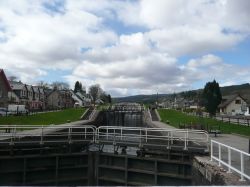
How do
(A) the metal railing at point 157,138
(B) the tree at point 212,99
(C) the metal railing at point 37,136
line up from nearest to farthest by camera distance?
(A) the metal railing at point 157,138, (C) the metal railing at point 37,136, (B) the tree at point 212,99

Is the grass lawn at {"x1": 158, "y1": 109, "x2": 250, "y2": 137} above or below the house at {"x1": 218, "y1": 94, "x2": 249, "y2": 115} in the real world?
below

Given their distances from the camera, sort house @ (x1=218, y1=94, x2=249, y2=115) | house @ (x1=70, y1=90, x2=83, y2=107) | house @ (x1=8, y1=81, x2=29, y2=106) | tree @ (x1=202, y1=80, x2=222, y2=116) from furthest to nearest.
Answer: house @ (x1=70, y1=90, x2=83, y2=107) < house @ (x1=218, y1=94, x2=249, y2=115) < house @ (x1=8, y1=81, x2=29, y2=106) < tree @ (x1=202, y1=80, x2=222, y2=116)

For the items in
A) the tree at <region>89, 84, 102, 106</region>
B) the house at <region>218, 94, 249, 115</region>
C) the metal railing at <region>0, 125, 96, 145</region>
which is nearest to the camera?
the metal railing at <region>0, 125, 96, 145</region>

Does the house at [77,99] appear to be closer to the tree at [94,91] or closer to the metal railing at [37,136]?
the tree at [94,91]

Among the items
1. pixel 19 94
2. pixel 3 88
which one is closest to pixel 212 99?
pixel 3 88

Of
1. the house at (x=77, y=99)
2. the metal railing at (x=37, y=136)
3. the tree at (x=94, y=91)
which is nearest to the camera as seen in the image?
the metal railing at (x=37, y=136)

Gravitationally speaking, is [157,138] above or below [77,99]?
below

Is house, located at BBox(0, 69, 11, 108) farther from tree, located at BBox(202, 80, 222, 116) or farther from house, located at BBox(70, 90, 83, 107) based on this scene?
house, located at BBox(70, 90, 83, 107)

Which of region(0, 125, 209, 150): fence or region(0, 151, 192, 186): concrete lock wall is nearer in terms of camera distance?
region(0, 151, 192, 186): concrete lock wall

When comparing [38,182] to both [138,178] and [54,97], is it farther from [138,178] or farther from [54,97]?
[54,97]

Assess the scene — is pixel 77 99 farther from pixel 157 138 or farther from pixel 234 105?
pixel 157 138

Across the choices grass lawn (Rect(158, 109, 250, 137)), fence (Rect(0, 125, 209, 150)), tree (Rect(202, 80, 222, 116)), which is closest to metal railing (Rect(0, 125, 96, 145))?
fence (Rect(0, 125, 209, 150))

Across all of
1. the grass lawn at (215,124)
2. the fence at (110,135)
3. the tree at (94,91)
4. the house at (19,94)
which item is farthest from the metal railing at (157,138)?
the tree at (94,91)

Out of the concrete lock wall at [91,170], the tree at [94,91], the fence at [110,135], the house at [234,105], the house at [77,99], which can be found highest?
the tree at [94,91]
